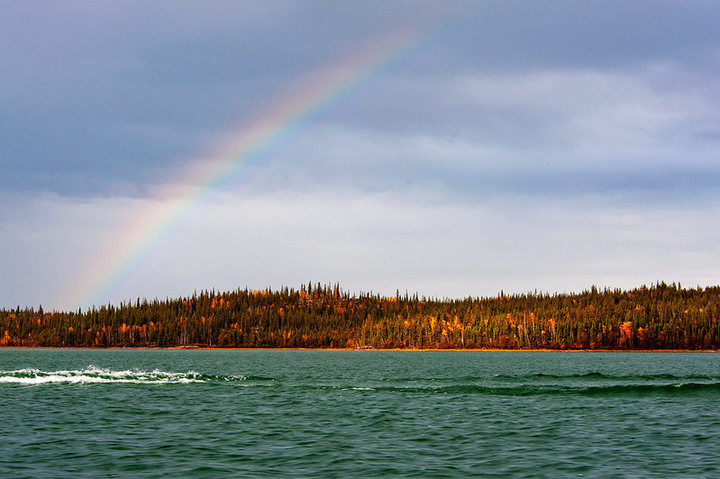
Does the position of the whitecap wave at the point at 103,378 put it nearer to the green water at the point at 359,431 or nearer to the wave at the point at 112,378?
the wave at the point at 112,378

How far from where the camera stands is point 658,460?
131 ft

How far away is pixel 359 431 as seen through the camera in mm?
50875

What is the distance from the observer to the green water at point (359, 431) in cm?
3784

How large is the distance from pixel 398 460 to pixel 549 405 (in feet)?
111

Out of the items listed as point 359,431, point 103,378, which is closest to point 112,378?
point 103,378

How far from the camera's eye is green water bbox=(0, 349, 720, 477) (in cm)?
3784

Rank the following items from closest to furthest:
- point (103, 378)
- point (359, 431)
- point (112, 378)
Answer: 1. point (359, 431)
2. point (103, 378)
3. point (112, 378)

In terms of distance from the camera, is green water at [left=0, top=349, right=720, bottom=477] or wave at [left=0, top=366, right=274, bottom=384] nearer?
green water at [left=0, top=349, right=720, bottom=477]

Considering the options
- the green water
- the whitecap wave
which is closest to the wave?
the whitecap wave

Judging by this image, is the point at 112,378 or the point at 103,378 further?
Result: the point at 112,378

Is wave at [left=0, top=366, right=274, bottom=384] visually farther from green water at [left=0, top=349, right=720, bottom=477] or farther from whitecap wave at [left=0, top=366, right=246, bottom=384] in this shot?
green water at [left=0, top=349, right=720, bottom=477]

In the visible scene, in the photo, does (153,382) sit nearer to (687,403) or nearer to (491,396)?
(491,396)

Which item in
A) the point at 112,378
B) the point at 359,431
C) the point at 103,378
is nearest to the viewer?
the point at 359,431

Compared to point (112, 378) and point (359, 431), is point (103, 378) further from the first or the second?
point (359, 431)
